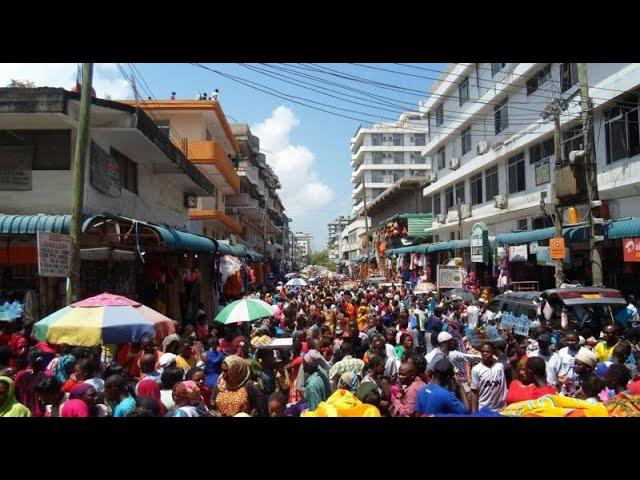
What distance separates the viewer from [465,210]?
28.6 meters

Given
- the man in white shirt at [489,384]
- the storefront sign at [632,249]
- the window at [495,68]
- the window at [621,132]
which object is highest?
the window at [495,68]

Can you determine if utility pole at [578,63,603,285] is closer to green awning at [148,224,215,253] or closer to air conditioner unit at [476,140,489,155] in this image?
green awning at [148,224,215,253]

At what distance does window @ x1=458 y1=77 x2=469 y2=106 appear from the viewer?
1132 inches

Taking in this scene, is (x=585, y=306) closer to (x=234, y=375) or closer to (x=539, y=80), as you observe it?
(x=234, y=375)

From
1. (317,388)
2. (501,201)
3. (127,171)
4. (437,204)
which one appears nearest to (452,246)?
(501,201)

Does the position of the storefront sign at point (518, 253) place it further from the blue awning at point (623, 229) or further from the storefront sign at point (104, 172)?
the storefront sign at point (104, 172)

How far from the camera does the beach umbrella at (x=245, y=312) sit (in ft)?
31.4

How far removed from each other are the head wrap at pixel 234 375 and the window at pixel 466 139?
1027 inches

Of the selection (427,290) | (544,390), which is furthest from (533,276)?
(544,390)

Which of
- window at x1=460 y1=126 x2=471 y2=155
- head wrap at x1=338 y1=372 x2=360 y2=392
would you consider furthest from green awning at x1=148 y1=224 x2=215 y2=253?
window at x1=460 y1=126 x2=471 y2=155

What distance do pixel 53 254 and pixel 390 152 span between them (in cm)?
6627

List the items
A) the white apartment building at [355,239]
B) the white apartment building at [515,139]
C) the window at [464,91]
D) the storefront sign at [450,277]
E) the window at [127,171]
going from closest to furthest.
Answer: the window at [127,171], the white apartment building at [515,139], the storefront sign at [450,277], the window at [464,91], the white apartment building at [355,239]

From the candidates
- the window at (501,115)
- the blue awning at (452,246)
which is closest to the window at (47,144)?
the blue awning at (452,246)
